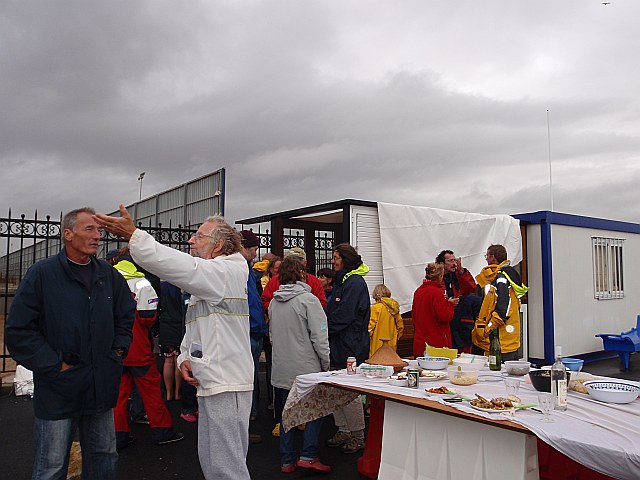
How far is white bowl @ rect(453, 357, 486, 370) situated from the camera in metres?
3.86

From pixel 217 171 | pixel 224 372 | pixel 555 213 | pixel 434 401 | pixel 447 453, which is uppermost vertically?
pixel 217 171

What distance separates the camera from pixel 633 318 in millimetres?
10055

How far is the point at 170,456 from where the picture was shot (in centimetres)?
444

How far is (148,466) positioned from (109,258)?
2152 mm

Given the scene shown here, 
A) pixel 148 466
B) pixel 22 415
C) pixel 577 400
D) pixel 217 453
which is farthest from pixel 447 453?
pixel 22 415

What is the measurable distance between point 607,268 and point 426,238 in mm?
4374

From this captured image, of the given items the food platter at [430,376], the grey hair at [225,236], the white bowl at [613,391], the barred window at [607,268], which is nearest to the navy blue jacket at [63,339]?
the grey hair at [225,236]

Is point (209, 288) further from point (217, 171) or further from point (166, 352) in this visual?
point (217, 171)

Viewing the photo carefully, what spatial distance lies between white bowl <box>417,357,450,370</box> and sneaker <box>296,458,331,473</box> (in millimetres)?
1036

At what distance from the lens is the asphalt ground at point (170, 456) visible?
4.04 meters

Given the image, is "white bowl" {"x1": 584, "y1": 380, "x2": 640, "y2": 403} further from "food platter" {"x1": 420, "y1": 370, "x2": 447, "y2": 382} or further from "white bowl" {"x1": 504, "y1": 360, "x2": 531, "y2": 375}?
"food platter" {"x1": 420, "y1": 370, "x2": 447, "y2": 382}

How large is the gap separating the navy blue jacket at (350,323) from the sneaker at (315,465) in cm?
104

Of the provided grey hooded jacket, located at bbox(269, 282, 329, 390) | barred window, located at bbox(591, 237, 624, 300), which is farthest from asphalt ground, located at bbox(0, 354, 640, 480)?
barred window, located at bbox(591, 237, 624, 300)

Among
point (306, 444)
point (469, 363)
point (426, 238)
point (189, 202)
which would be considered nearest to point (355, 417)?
point (306, 444)
